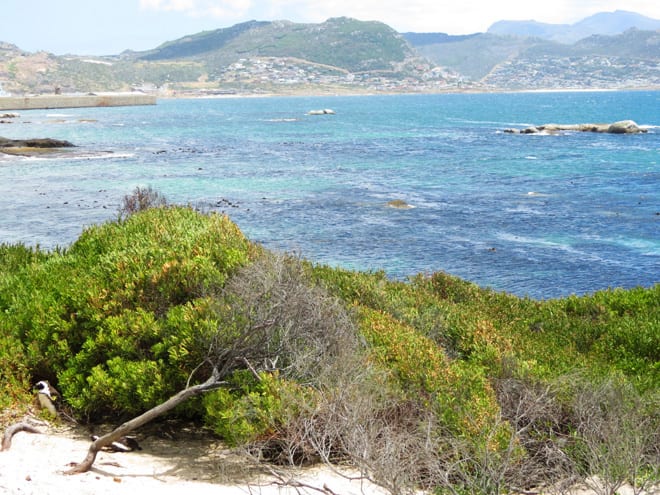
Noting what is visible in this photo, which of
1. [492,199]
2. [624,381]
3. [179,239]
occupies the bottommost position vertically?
[492,199]

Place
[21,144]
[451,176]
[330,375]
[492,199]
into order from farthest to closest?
[21,144]
[451,176]
[492,199]
[330,375]

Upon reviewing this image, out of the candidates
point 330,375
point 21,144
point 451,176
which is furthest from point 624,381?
point 21,144

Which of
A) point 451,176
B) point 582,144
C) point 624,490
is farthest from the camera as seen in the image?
point 582,144

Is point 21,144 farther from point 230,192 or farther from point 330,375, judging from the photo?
point 330,375

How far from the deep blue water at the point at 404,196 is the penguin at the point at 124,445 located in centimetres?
610

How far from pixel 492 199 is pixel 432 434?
40267 mm

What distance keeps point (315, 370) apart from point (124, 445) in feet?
9.83

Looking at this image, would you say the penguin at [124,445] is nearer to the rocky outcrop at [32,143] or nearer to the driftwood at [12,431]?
the driftwood at [12,431]

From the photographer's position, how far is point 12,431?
10727mm

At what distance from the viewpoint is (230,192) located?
5128 cm

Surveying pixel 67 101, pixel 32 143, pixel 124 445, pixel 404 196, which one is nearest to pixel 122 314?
pixel 124 445

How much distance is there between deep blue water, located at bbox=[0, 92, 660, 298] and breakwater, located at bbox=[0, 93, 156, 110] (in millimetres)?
70394

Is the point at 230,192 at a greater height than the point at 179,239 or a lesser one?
lesser

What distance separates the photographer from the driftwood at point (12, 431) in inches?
412
